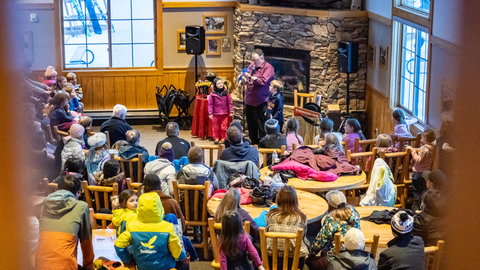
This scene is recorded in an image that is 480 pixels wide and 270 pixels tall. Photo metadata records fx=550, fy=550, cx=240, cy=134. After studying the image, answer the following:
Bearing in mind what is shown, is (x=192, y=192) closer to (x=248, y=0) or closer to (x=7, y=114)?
(x=7, y=114)

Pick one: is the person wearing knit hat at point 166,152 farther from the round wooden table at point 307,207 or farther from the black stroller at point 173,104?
the black stroller at point 173,104

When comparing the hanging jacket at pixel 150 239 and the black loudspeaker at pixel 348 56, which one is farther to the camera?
the black loudspeaker at pixel 348 56

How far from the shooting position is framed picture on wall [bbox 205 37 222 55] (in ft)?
33.8

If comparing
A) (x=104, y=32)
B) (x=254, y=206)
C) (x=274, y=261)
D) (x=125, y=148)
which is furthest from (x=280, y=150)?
(x=104, y=32)

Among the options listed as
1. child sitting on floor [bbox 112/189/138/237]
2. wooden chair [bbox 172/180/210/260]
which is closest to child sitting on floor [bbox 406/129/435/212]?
wooden chair [bbox 172/180/210/260]

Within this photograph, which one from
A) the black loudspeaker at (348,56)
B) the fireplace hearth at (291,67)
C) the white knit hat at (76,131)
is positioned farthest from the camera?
the fireplace hearth at (291,67)

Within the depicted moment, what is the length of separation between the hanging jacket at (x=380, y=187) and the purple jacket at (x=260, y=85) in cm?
332

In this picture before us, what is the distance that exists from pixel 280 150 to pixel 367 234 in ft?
5.55

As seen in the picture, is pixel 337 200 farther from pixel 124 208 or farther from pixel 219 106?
pixel 219 106

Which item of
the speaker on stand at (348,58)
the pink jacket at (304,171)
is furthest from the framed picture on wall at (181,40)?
the pink jacket at (304,171)

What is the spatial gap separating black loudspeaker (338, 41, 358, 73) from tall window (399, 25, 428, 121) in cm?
93

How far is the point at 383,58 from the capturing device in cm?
773

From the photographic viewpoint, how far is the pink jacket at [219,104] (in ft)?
27.5

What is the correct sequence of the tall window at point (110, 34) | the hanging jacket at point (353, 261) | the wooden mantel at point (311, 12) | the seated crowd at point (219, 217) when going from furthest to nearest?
the tall window at point (110, 34) < the wooden mantel at point (311, 12) < the seated crowd at point (219, 217) < the hanging jacket at point (353, 261)
